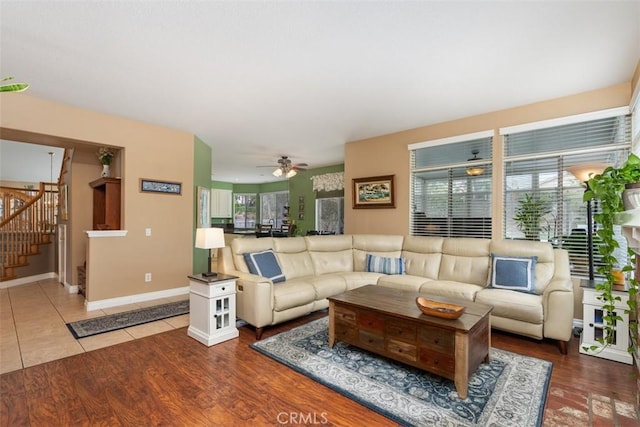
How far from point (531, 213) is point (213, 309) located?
4039 millimetres

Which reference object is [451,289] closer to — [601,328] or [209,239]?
[601,328]

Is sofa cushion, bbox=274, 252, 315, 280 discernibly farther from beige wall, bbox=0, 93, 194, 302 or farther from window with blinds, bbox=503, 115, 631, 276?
window with blinds, bbox=503, 115, 631, 276

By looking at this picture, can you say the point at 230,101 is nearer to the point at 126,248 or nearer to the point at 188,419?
the point at 126,248

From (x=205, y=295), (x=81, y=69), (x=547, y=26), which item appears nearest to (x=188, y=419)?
(x=205, y=295)

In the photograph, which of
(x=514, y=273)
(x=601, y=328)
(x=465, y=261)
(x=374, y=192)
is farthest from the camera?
(x=374, y=192)

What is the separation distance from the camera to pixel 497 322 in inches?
121

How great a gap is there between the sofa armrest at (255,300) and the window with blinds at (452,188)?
283 centimetres

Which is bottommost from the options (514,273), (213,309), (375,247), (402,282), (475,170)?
(213,309)

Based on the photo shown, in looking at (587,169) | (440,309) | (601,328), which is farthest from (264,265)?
(587,169)

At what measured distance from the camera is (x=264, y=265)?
3.65 m

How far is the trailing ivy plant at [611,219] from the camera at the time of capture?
2.11 meters

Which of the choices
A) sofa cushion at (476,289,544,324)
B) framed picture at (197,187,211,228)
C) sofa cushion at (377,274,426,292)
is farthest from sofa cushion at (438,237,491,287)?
framed picture at (197,187,211,228)

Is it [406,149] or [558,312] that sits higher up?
[406,149]

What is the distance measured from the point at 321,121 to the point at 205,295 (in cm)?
287
